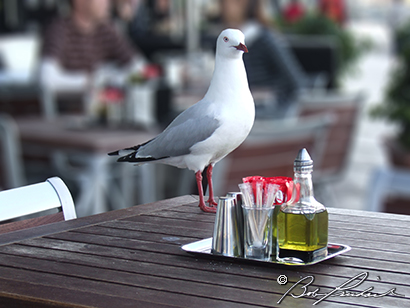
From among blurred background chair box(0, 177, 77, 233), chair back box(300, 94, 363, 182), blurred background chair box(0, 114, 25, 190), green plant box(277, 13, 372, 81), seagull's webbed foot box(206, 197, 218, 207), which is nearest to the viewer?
blurred background chair box(0, 177, 77, 233)

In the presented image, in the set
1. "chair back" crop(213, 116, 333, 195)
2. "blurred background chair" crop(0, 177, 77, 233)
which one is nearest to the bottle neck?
"blurred background chair" crop(0, 177, 77, 233)

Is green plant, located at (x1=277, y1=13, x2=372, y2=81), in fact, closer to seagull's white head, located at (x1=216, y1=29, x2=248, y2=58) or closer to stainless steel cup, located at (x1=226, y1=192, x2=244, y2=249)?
seagull's white head, located at (x1=216, y1=29, x2=248, y2=58)

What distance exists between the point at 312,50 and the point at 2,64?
3.23 meters

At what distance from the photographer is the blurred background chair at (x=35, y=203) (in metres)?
1.31

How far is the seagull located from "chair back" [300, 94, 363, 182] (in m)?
2.30

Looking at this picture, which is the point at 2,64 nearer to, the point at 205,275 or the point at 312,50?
the point at 312,50

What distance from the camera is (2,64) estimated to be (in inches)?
234

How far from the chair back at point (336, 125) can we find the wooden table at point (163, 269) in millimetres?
2248

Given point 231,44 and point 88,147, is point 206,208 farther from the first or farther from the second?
point 88,147

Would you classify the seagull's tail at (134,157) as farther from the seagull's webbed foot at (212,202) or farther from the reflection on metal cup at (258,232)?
the reflection on metal cup at (258,232)

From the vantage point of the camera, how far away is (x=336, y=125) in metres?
3.69

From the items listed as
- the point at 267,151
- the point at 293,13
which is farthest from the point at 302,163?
the point at 293,13

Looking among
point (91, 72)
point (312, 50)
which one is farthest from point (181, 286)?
point (312, 50)

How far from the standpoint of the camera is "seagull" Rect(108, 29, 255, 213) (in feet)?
3.97
